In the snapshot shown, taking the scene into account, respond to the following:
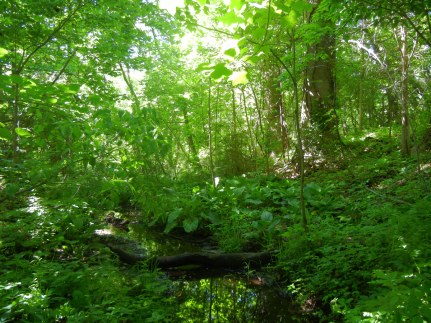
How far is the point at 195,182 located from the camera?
10.3 metres

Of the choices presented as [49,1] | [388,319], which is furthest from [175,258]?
[49,1]

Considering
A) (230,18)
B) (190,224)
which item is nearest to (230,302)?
(190,224)

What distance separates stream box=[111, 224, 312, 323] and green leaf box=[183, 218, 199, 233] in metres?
1.72

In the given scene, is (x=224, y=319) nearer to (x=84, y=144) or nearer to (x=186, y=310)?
(x=186, y=310)

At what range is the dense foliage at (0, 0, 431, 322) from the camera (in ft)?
7.79

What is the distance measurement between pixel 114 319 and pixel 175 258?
2.33 metres

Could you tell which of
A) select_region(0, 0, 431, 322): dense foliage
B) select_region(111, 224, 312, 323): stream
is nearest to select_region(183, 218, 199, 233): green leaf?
select_region(0, 0, 431, 322): dense foliage

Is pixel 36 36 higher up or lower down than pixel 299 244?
higher up

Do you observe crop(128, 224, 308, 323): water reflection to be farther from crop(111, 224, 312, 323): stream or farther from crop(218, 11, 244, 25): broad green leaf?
crop(218, 11, 244, 25): broad green leaf

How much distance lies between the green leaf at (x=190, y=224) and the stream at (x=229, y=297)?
172cm

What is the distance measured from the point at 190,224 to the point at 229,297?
284 centimetres

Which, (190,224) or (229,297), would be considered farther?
(190,224)

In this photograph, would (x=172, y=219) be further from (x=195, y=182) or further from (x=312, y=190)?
(x=195, y=182)

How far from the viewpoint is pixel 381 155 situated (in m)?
7.96
